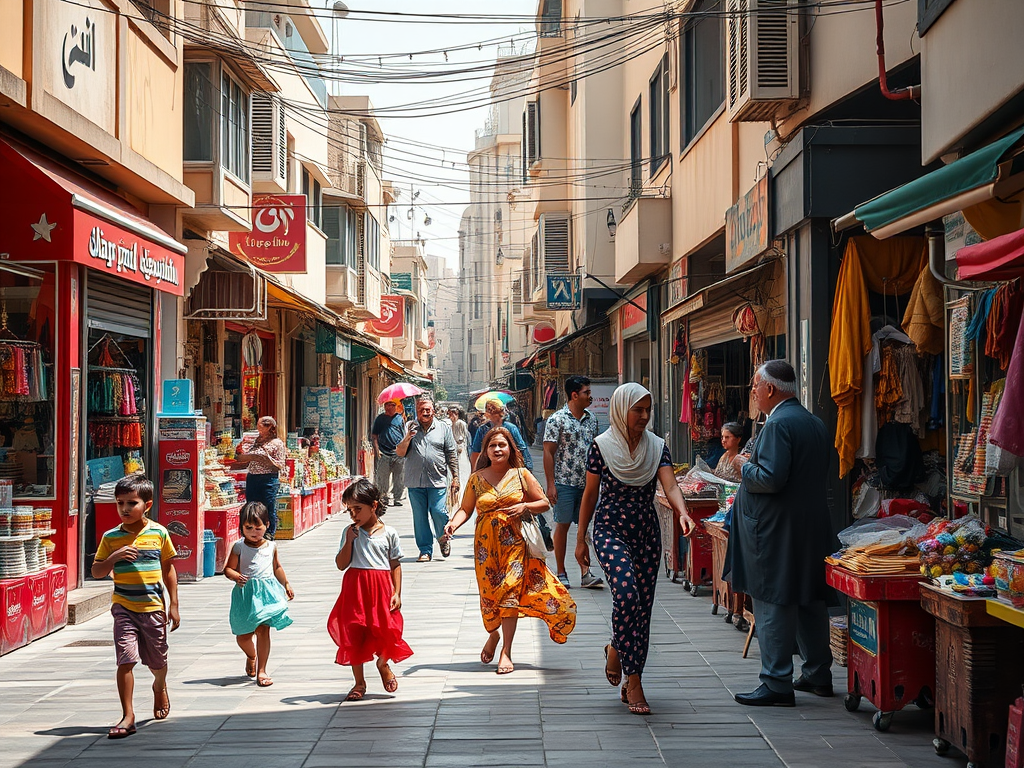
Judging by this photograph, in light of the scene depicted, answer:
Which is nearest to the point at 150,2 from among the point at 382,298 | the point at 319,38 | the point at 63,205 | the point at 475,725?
the point at 63,205

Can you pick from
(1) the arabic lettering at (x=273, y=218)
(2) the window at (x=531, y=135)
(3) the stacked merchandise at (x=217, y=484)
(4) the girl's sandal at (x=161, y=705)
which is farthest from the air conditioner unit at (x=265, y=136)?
(2) the window at (x=531, y=135)

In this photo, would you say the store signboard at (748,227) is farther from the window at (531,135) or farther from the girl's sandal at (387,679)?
the window at (531,135)

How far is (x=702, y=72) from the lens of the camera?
49.8 feet

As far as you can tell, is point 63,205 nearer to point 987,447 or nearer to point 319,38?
point 987,447

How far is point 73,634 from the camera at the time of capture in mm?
8750

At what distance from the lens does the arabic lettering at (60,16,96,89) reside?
9047 millimetres

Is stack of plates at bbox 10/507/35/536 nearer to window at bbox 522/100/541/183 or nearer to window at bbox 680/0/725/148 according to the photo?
window at bbox 680/0/725/148

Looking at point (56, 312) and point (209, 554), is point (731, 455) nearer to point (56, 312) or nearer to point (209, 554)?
point (209, 554)

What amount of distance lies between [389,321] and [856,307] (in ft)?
99.7

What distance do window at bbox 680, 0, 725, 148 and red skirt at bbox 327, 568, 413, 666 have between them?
9.07 meters

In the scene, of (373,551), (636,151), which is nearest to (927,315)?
(373,551)

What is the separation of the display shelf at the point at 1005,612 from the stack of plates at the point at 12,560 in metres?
6.64

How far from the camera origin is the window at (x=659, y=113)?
1806cm

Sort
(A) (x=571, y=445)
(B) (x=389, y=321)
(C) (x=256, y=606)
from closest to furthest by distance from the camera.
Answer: (C) (x=256, y=606), (A) (x=571, y=445), (B) (x=389, y=321)
